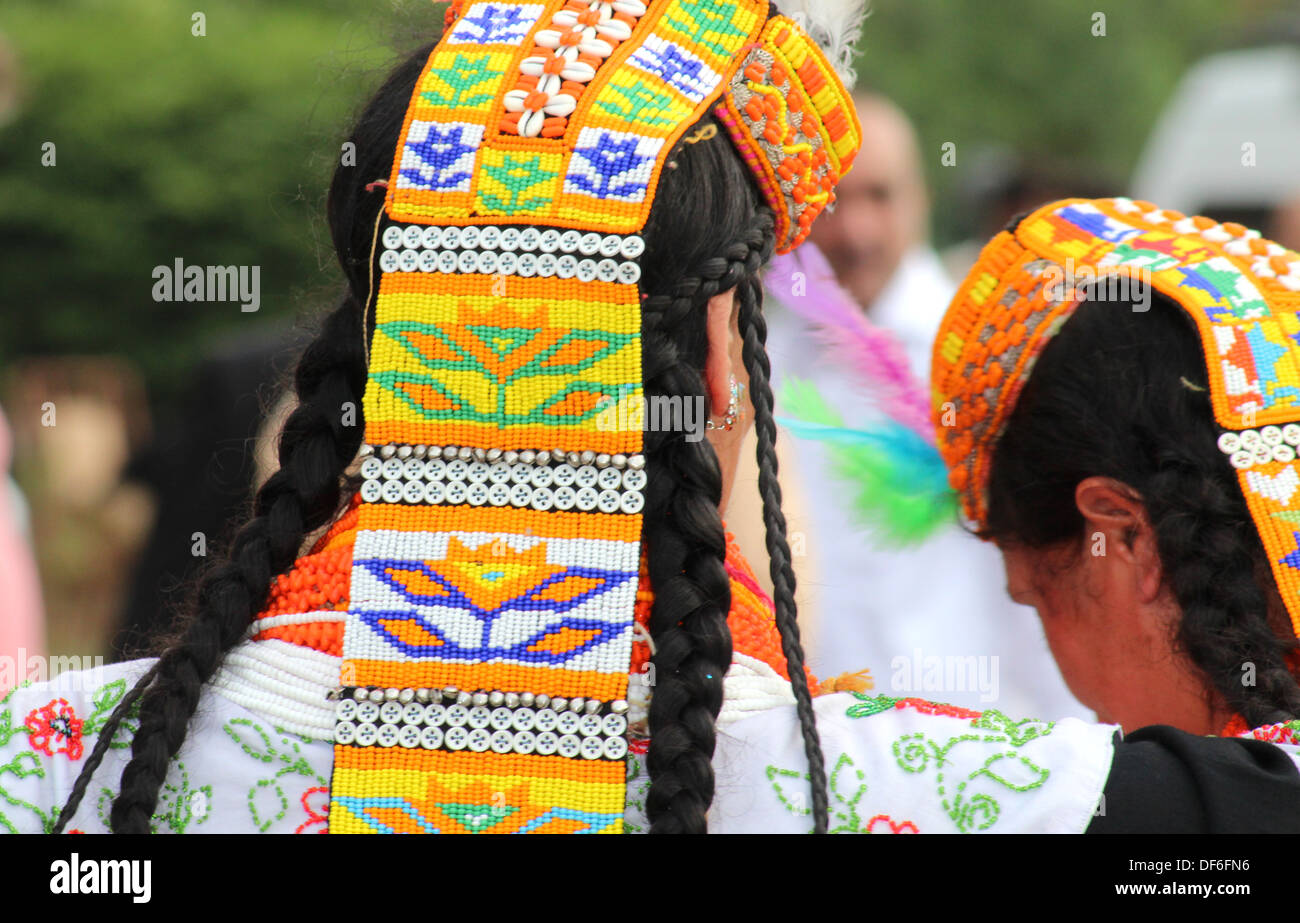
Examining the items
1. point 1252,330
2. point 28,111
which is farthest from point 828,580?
point 28,111

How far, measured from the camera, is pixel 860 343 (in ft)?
8.43

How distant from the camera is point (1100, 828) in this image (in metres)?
1.39

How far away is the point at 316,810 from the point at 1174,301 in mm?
1266

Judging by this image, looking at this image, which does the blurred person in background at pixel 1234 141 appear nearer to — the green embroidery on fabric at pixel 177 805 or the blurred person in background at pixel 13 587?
the blurred person in background at pixel 13 587

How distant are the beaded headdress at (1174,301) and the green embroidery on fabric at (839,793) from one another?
0.65m

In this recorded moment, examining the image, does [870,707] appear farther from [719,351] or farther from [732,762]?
[719,351]

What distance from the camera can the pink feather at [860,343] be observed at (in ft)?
8.30

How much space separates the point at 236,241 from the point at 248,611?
7710 millimetres

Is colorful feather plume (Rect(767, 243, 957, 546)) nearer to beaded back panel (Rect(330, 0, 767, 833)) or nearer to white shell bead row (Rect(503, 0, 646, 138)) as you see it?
white shell bead row (Rect(503, 0, 646, 138))

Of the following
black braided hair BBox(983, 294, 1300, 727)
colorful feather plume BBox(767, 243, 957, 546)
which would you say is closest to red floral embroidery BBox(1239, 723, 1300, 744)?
black braided hair BBox(983, 294, 1300, 727)

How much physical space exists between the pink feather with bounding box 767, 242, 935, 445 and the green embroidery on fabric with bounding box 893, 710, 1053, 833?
3.67 feet

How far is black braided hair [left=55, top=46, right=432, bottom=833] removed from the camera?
144 cm

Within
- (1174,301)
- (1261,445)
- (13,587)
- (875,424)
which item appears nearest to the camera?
(1261,445)

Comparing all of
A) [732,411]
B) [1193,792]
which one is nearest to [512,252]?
[732,411]
